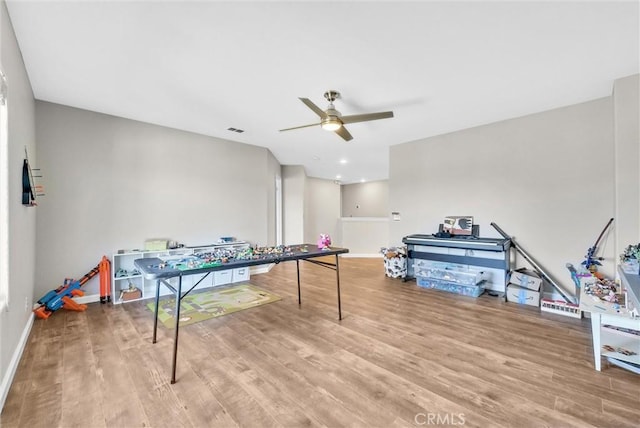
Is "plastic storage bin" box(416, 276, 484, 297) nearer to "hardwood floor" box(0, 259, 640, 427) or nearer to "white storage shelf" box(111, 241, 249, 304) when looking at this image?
"hardwood floor" box(0, 259, 640, 427)

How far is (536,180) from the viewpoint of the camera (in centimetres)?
395

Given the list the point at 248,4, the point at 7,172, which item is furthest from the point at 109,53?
the point at 248,4

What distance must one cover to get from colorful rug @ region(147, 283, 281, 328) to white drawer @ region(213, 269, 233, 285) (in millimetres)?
194

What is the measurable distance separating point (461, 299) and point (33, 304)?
5.68 m

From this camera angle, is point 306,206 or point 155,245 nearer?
point 155,245

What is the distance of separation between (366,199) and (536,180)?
7167mm

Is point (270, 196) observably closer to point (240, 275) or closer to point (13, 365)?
point (240, 275)

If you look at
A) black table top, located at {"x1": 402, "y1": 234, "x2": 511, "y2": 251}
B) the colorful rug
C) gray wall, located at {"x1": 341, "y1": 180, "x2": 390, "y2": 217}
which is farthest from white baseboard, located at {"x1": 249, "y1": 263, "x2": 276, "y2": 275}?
gray wall, located at {"x1": 341, "y1": 180, "x2": 390, "y2": 217}

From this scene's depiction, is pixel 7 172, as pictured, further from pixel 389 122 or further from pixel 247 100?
pixel 389 122

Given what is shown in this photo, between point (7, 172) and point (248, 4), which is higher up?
point (248, 4)

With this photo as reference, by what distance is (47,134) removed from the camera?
11.5ft

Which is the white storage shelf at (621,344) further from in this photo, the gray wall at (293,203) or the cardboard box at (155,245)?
the gray wall at (293,203)

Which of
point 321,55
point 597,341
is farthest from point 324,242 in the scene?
point 597,341

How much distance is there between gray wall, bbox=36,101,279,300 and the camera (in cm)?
354
